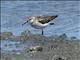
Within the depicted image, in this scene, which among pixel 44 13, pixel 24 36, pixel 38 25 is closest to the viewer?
pixel 24 36

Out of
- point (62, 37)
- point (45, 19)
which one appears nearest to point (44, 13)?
point (45, 19)

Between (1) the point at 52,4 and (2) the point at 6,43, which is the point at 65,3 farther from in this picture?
(2) the point at 6,43

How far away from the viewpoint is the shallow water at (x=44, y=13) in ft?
42.7

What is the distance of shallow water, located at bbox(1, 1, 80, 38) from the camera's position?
13023 mm

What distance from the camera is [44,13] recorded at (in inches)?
Answer: 595

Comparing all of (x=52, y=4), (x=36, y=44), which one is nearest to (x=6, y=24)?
(x=36, y=44)

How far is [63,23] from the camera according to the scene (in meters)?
13.8

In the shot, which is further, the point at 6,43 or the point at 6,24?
the point at 6,24

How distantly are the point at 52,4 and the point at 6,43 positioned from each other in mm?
5483

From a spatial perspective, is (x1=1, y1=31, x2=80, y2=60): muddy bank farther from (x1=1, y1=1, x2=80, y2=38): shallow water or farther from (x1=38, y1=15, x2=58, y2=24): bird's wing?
(x1=38, y1=15, x2=58, y2=24): bird's wing

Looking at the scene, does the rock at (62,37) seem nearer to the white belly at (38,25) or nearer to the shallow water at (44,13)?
the shallow water at (44,13)

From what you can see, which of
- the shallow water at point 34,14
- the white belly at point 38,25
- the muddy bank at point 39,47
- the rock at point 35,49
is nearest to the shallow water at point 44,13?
the shallow water at point 34,14

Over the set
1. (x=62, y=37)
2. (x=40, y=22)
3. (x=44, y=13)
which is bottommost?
(x=44, y=13)

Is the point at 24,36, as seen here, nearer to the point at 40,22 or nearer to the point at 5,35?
the point at 5,35
